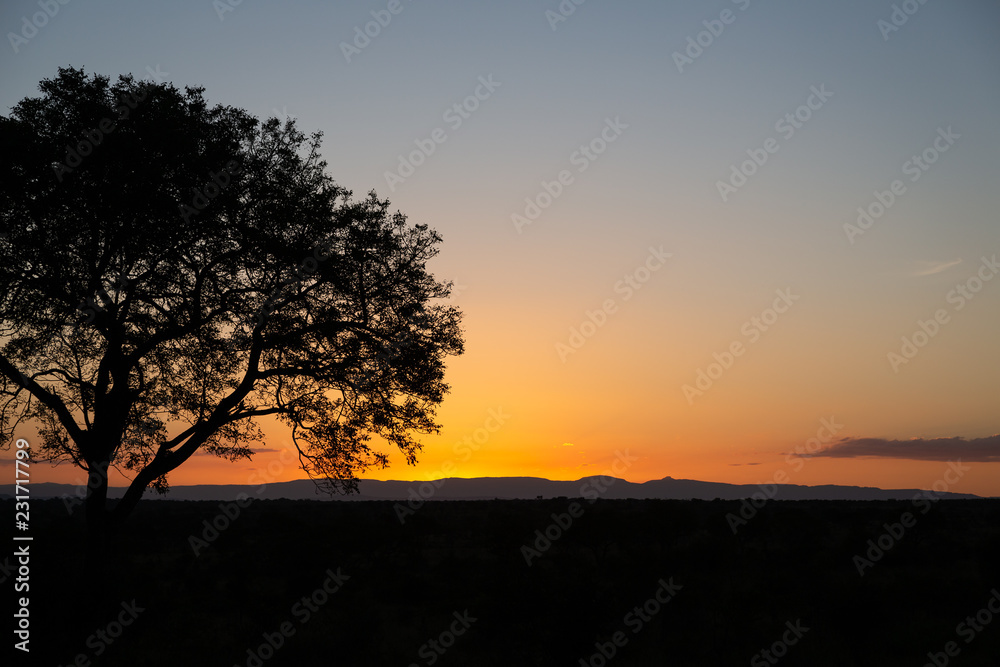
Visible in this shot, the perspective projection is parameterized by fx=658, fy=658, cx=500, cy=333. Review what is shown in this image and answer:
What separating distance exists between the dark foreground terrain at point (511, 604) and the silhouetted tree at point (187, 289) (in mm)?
3711

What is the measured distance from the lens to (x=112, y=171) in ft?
47.5

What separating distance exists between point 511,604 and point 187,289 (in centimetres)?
1081

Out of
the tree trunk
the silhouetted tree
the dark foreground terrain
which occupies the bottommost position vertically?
the dark foreground terrain

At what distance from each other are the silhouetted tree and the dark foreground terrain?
146 inches

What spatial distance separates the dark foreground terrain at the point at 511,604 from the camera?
14.6 meters

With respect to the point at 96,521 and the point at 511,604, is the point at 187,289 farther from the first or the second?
the point at 511,604

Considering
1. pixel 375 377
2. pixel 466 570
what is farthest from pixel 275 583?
pixel 375 377

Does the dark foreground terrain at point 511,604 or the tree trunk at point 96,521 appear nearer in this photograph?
the dark foreground terrain at point 511,604

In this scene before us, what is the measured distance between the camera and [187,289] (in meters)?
15.5

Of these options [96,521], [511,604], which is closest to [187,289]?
[96,521]

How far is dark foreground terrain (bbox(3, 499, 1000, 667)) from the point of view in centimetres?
1460

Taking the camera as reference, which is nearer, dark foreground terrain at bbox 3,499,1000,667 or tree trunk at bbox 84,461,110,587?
dark foreground terrain at bbox 3,499,1000,667

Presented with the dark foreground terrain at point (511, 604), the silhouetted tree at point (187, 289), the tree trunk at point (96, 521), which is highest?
the silhouetted tree at point (187, 289)

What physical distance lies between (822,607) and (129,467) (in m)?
19.6
